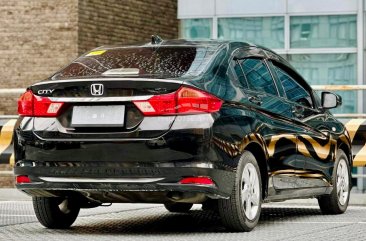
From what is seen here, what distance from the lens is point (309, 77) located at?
24.2 m

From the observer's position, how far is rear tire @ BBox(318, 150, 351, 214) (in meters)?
11.3

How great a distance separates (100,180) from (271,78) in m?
2.25

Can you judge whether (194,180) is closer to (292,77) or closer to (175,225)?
(175,225)

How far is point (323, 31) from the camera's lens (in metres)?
24.0

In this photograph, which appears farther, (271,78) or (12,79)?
(12,79)

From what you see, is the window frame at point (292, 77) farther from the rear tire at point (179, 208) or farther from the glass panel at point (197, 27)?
the glass panel at point (197, 27)

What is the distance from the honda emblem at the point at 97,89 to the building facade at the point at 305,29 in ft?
48.6

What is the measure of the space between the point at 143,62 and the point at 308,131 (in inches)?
81.9

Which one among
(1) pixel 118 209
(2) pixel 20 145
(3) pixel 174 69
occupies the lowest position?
(1) pixel 118 209

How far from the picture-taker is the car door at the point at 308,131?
10.5 meters

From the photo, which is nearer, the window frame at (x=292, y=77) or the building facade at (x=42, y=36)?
the window frame at (x=292, y=77)

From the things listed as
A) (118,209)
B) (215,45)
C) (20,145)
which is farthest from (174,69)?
(118,209)

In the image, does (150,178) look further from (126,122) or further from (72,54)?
(72,54)

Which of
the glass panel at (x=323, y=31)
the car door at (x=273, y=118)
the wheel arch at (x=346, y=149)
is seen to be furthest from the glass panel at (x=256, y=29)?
the car door at (x=273, y=118)
